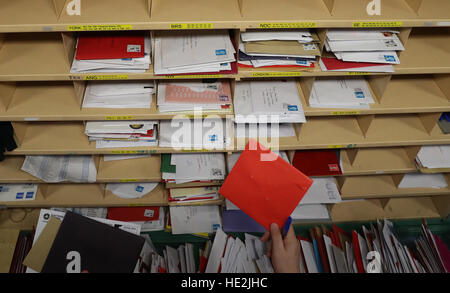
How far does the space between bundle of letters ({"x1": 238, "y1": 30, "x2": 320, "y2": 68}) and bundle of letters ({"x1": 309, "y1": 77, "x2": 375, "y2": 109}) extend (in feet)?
0.91

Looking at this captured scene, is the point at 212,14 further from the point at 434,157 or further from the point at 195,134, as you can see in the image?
the point at 434,157

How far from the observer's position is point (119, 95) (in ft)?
6.71

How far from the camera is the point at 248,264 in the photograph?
2.63 metres

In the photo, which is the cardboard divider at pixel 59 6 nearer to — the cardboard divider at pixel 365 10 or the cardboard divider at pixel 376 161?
the cardboard divider at pixel 365 10

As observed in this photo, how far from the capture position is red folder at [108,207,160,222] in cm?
288

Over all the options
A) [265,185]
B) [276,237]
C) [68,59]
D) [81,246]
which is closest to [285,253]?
[276,237]

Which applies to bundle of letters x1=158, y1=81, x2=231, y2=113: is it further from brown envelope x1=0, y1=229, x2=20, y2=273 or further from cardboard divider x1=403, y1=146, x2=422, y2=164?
brown envelope x1=0, y1=229, x2=20, y2=273

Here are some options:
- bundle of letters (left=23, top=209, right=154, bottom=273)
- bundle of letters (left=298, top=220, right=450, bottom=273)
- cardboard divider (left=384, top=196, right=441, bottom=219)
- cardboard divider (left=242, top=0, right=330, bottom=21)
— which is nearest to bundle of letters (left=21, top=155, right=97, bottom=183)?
bundle of letters (left=23, top=209, right=154, bottom=273)

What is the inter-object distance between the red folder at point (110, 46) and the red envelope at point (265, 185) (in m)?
0.75

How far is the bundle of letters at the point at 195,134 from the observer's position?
223cm

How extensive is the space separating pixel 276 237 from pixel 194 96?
90 cm

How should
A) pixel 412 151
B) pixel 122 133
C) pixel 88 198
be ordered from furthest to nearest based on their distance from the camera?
1. pixel 88 198
2. pixel 412 151
3. pixel 122 133

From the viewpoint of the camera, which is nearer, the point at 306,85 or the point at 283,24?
the point at 283,24

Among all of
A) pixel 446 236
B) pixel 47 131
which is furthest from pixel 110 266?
pixel 446 236
